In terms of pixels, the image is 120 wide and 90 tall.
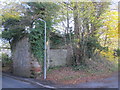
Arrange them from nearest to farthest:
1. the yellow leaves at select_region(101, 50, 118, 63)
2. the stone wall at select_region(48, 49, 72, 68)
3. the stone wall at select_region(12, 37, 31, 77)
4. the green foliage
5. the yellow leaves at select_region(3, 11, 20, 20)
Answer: the yellow leaves at select_region(101, 50, 118, 63)
the yellow leaves at select_region(3, 11, 20, 20)
the stone wall at select_region(12, 37, 31, 77)
the green foliage
the stone wall at select_region(48, 49, 72, 68)

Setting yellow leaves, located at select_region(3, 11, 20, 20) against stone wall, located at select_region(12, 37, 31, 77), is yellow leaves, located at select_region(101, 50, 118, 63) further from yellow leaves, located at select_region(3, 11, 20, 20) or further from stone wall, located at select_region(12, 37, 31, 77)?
yellow leaves, located at select_region(3, 11, 20, 20)

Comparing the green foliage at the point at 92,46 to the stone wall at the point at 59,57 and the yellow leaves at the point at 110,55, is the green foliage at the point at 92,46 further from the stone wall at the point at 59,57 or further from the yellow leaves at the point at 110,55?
the stone wall at the point at 59,57

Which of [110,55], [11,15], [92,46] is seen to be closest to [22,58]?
[11,15]

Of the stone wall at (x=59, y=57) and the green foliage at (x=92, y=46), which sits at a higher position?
the green foliage at (x=92, y=46)

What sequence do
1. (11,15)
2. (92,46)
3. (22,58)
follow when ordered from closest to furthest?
(11,15)
(22,58)
(92,46)

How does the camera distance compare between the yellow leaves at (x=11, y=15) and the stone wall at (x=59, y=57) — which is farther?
the stone wall at (x=59, y=57)

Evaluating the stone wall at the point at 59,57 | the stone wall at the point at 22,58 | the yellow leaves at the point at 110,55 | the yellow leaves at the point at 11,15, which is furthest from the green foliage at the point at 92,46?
the yellow leaves at the point at 11,15

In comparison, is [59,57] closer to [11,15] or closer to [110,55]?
[110,55]

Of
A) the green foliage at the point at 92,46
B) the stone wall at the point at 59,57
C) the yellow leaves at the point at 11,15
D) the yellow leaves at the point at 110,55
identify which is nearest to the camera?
the yellow leaves at the point at 110,55

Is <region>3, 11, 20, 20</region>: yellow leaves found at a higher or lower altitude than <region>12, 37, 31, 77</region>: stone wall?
higher

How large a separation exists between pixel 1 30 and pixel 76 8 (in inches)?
344

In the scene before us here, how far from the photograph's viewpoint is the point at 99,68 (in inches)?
566

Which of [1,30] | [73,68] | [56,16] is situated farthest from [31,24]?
[73,68]

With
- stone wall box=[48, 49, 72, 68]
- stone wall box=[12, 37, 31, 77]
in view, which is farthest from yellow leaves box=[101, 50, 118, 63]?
stone wall box=[12, 37, 31, 77]
